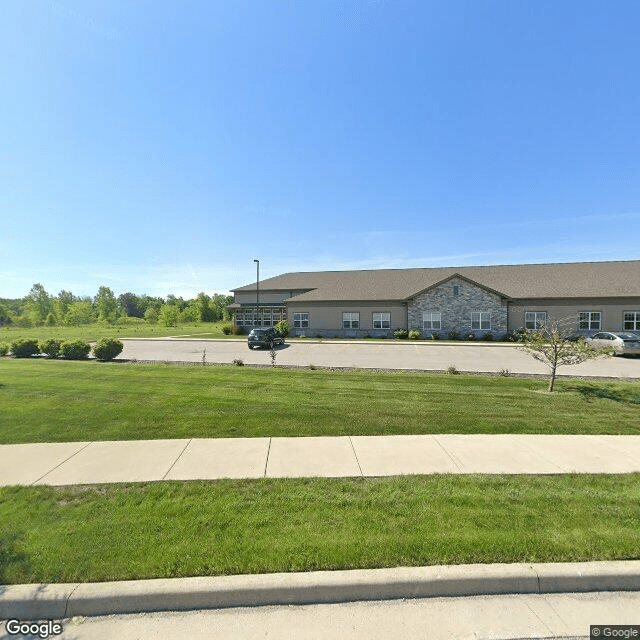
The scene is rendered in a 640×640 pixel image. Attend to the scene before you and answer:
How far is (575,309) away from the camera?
29.2m

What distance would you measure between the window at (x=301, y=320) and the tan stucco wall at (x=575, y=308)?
63.7ft

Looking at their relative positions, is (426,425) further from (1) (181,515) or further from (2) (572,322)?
(2) (572,322)

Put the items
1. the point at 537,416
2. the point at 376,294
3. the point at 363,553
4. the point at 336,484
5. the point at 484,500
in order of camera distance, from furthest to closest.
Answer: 1. the point at 376,294
2. the point at 537,416
3. the point at 336,484
4. the point at 484,500
5. the point at 363,553

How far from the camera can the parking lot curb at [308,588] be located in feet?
9.29

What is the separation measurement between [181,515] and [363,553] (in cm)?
214

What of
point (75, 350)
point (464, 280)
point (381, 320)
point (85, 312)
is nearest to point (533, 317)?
point (464, 280)

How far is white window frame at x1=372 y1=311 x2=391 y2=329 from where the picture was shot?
33.6 m

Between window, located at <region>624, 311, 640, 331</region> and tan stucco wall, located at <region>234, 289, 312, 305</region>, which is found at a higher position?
tan stucco wall, located at <region>234, 289, 312, 305</region>

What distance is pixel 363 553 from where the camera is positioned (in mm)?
3227

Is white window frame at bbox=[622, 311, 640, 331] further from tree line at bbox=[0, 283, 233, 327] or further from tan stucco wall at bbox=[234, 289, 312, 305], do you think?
tree line at bbox=[0, 283, 233, 327]

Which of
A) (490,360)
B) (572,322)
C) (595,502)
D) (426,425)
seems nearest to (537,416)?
(426,425)

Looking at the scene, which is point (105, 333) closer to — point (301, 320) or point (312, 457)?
point (301, 320)

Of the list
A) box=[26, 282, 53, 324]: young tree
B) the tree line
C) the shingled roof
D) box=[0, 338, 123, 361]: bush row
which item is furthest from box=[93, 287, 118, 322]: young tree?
box=[0, 338, 123, 361]: bush row

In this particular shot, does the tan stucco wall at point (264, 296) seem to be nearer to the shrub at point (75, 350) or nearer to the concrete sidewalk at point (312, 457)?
the shrub at point (75, 350)
